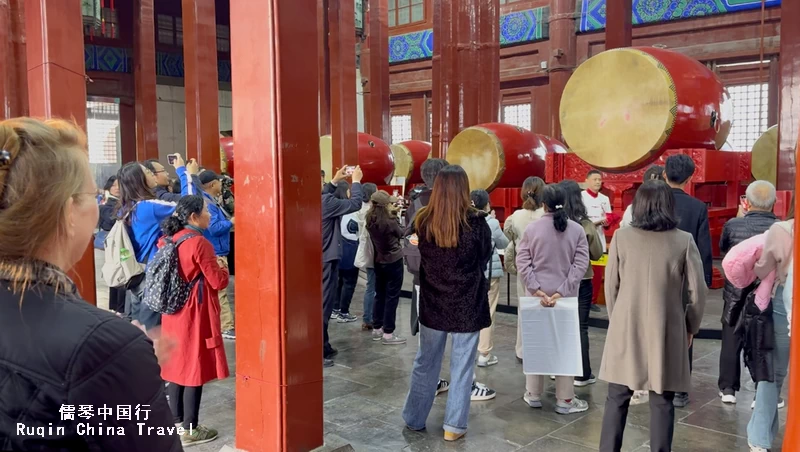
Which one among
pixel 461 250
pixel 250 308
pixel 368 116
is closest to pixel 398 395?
pixel 461 250

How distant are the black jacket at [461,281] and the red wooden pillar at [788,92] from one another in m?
5.13

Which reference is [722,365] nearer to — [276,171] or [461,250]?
[461,250]

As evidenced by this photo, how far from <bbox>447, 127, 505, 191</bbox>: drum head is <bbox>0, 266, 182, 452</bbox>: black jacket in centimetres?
665

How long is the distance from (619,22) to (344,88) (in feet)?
14.4

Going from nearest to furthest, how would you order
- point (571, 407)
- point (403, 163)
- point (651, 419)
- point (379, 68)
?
point (651, 419) < point (571, 407) < point (403, 163) < point (379, 68)

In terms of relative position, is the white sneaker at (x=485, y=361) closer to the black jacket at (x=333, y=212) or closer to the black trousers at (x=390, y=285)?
the black trousers at (x=390, y=285)

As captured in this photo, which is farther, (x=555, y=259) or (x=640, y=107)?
(x=640, y=107)

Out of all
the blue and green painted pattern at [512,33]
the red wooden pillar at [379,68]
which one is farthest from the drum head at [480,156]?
the blue and green painted pattern at [512,33]

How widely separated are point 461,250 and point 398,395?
3.92 ft

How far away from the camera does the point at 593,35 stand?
1306 centimetres

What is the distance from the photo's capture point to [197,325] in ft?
9.50

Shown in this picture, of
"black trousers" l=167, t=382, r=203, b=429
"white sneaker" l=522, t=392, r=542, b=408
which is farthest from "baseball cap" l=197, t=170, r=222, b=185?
"white sneaker" l=522, t=392, r=542, b=408

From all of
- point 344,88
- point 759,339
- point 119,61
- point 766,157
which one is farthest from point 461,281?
point 119,61

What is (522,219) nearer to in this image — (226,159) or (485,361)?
(485,361)
